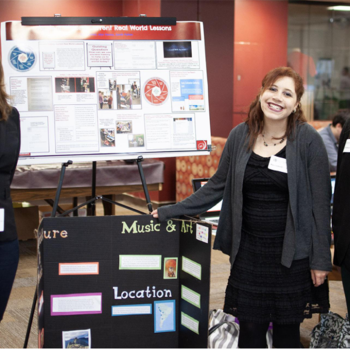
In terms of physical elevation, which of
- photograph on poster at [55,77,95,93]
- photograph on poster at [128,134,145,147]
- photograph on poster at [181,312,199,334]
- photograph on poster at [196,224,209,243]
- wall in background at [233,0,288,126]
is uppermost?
wall in background at [233,0,288,126]

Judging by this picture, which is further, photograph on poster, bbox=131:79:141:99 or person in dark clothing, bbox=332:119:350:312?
photograph on poster, bbox=131:79:141:99

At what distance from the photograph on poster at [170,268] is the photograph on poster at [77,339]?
1.33 ft

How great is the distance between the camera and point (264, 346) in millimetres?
1996

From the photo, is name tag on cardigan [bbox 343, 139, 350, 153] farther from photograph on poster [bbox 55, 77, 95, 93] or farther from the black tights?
photograph on poster [bbox 55, 77, 95, 93]

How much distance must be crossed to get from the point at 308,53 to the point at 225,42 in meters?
2.80

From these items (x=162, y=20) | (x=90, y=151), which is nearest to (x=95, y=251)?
(x=90, y=151)

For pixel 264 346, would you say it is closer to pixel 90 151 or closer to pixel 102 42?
pixel 90 151

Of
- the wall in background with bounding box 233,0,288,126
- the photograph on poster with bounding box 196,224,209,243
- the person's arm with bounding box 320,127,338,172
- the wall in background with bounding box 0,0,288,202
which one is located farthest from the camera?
the wall in background with bounding box 233,0,288,126

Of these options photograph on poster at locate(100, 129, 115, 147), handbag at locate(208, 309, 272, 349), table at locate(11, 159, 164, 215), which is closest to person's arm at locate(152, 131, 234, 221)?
photograph on poster at locate(100, 129, 115, 147)

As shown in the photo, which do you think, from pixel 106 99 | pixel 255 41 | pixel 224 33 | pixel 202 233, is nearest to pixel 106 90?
pixel 106 99

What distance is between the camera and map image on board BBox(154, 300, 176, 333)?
221cm

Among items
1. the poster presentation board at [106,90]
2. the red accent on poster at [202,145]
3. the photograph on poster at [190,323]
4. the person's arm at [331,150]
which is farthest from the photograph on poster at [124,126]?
the person's arm at [331,150]

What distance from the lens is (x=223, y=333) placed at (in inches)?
98.6

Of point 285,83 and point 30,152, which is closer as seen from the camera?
point 285,83
